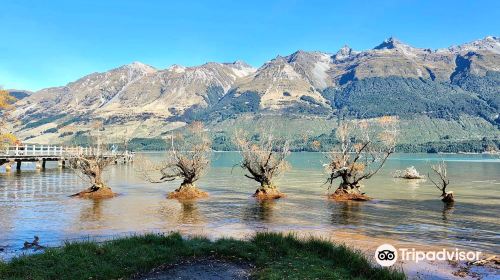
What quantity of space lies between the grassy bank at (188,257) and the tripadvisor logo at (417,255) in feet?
14.1

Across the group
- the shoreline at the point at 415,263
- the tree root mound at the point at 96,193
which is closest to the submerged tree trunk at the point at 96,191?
the tree root mound at the point at 96,193

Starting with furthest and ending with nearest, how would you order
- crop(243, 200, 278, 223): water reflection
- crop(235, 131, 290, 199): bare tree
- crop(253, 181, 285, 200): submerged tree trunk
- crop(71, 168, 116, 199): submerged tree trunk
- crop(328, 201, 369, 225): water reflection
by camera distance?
crop(253, 181, 285, 200): submerged tree trunk
crop(235, 131, 290, 199): bare tree
crop(71, 168, 116, 199): submerged tree trunk
crop(243, 200, 278, 223): water reflection
crop(328, 201, 369, 225): water reflection

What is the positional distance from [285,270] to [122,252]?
21.4 ft

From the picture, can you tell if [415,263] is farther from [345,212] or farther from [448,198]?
[448,198]

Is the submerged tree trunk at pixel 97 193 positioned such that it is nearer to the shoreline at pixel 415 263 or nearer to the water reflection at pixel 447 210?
the shoreline at pixel 415 263

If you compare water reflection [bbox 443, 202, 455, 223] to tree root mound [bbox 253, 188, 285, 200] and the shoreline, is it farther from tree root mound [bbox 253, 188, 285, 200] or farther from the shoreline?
tree root mound [bbox 253, 188, 285, 200]

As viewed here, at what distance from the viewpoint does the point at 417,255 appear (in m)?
22.1

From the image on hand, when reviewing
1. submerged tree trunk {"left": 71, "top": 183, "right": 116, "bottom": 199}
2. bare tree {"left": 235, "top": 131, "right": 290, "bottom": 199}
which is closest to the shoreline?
bare tree {"left": 235, "top": 131, "right": 290, "bottom": 199}

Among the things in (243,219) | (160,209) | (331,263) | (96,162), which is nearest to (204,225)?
(243,219)

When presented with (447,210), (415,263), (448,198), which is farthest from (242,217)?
(448,198)

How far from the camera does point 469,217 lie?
36969mm

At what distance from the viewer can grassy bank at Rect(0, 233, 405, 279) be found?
48.0 ft

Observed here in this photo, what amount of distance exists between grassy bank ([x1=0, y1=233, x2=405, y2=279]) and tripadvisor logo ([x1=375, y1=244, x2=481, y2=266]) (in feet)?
14.1

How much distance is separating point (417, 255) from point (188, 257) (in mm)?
11956
